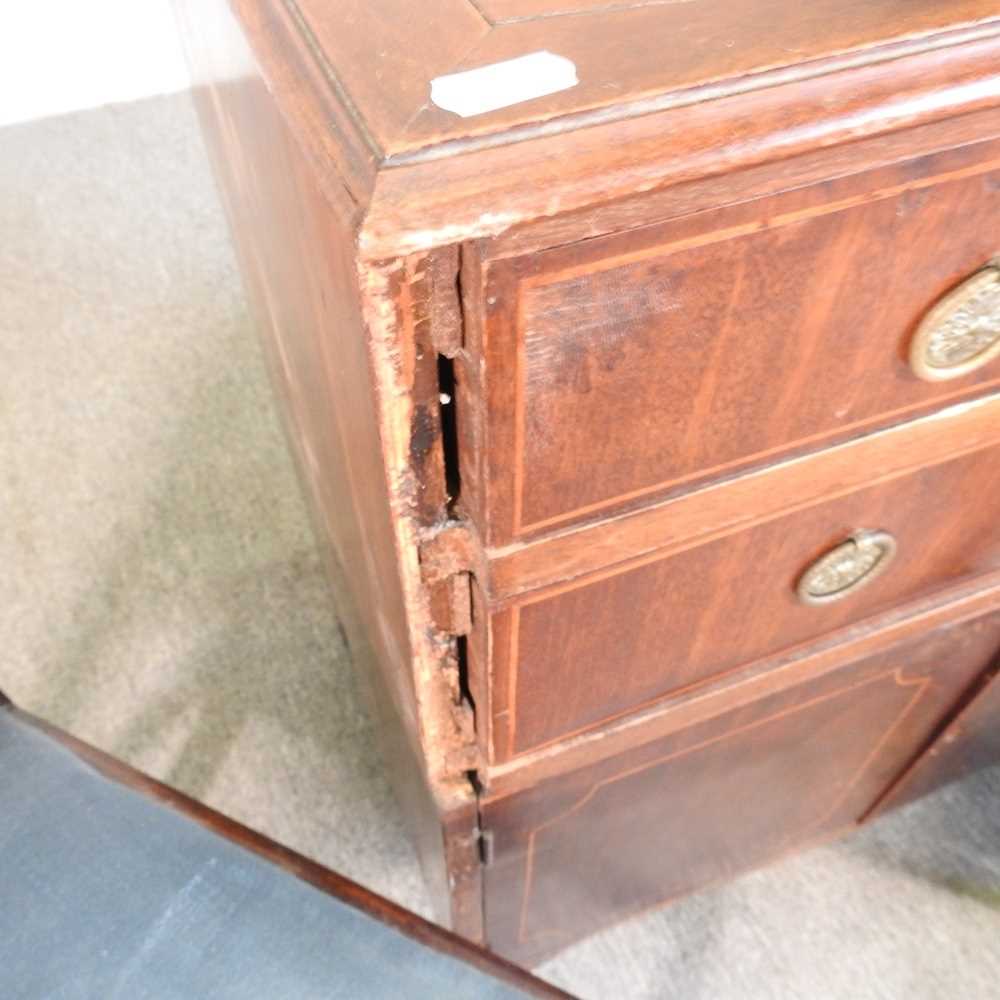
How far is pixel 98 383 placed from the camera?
63.1 inches

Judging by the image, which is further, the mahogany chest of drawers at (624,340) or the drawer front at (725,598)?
the drawer front at (725,598)

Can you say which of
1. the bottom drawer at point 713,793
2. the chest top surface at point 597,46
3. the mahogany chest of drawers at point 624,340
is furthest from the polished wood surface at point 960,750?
the chest top surface at point 597,46

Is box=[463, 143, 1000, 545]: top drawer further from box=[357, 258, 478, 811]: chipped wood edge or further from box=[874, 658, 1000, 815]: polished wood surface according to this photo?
box=[874, 658, 1000, 815]: polished wood surface

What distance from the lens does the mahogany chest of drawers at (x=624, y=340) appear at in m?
0.30

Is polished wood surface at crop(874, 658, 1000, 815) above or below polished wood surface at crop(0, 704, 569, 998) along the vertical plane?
below

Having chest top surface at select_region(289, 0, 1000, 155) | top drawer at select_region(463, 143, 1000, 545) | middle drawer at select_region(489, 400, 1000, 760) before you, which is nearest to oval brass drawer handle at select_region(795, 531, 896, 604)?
middle drawer at select_region(489, 400, 1000, 760)

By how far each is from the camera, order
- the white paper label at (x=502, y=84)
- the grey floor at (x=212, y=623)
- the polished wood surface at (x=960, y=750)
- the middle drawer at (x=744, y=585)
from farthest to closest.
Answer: the grey floor at (x=212, y=623) < the polished wood surface at (x=960, y=750) < the middle drawer at (x=744, y=585) < the white paper label at (x=502, y=84)

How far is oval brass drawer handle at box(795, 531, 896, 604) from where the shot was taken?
21.6 inches

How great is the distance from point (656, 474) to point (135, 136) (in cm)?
189

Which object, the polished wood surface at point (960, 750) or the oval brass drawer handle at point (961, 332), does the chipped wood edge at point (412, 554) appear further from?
the polished wood surface at point (960, 750)

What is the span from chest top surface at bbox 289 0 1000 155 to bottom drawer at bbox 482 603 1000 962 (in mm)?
433

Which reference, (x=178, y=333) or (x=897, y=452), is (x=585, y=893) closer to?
(x=897, y=452)

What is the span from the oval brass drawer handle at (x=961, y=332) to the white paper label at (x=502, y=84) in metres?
0.19

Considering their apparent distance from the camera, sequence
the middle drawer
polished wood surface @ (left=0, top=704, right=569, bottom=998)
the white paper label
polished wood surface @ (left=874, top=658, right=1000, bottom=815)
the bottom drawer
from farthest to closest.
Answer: polished wood surface @ (left=874, top=658, right=1000, bottom=815)
the bottom drawer
polished wood surface @ (left=0, top=704, right=569, bottom=998)
the middle drawer
the white paper label
